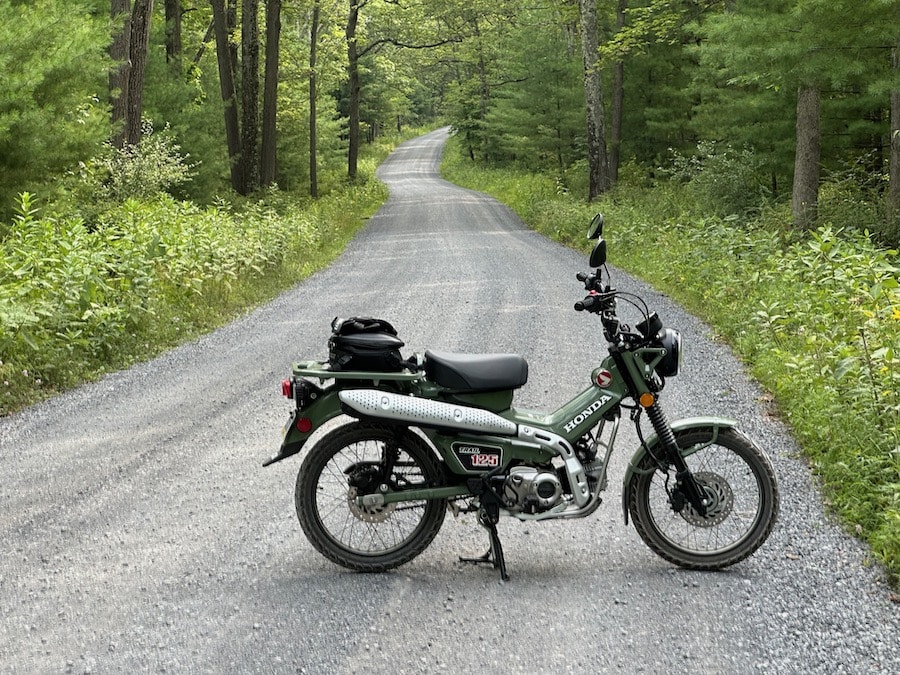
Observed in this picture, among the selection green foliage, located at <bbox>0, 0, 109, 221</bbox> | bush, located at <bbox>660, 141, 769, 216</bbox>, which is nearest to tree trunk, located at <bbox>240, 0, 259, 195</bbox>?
green foliage, located at <bbox>0, 0, 109, 221</bbox>

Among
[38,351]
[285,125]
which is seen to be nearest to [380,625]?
[38,351]

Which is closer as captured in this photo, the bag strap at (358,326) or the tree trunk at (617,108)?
the bag strap at (358,326)

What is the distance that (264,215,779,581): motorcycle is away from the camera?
4.42 meters

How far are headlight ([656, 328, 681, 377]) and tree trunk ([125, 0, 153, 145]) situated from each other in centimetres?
1507

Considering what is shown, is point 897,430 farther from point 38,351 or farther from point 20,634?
point 38,351

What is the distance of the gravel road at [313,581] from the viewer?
373 cm

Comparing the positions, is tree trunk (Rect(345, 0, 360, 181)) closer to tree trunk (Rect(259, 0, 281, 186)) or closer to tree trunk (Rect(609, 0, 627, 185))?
tree trunk (Rect(259, 0, 281, 186))

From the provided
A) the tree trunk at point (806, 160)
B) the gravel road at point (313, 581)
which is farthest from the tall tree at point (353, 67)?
the gravel road at point (313, 581)

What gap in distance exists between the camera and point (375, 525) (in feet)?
15.1

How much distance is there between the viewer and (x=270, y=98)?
85.1ft

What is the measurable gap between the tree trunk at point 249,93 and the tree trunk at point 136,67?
5.70 meters

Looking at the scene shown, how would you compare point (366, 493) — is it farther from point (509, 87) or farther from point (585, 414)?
point (509, 87)

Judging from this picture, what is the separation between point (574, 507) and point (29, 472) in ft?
12.4

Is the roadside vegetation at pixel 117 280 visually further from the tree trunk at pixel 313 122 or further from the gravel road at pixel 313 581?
the tree trunk at pixel 313 122
